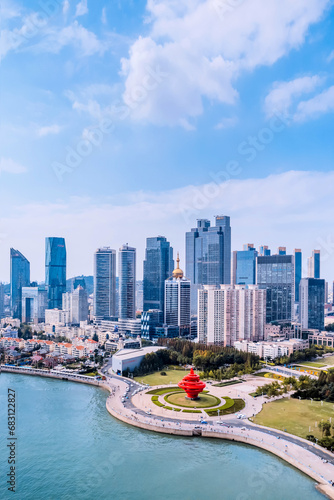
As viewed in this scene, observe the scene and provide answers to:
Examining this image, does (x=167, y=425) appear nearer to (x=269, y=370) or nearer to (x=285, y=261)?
(x=269, y=370)

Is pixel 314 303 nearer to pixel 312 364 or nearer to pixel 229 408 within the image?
pixel 312 364

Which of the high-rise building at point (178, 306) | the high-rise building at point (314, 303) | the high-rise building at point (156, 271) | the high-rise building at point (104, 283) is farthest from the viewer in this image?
the high-rise building at point (156, 271)

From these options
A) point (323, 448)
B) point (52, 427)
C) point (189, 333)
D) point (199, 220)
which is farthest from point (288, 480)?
point (199, 220)

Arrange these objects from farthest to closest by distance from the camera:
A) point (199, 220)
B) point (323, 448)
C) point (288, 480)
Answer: point (199, 220) < point (323, 448) < point (288, 480)

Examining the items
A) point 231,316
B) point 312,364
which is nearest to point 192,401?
point 312,364

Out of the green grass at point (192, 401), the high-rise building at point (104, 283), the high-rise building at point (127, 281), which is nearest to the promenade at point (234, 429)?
the green grass at point (192, 401)

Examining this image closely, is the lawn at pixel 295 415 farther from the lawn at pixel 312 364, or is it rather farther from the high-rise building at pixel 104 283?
the high-rise building at pixel 104 283
